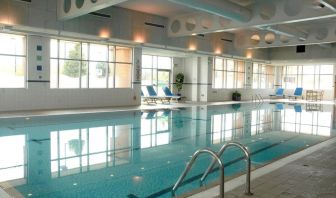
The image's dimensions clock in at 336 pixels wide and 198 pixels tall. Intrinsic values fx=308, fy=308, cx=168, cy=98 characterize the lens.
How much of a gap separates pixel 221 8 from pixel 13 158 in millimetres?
6694

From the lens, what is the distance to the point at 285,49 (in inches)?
859

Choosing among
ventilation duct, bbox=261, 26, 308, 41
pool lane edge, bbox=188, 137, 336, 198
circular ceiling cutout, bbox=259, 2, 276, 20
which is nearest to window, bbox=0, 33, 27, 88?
circular ceiling cutout, bbox=259, 2, 276, 20

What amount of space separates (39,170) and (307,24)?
14.1 metres

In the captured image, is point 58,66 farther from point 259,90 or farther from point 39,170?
point 259,90

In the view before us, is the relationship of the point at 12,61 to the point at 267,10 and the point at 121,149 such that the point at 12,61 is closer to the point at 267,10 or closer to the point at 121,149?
the point at 121,149

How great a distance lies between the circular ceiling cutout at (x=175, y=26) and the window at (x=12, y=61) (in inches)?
249

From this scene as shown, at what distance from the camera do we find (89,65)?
43.5 feet

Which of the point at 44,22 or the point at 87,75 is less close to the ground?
the point at 44,22

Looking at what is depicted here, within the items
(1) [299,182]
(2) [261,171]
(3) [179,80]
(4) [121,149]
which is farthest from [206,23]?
(1) [299,182]

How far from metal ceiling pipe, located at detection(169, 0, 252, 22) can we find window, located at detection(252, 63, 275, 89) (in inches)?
571

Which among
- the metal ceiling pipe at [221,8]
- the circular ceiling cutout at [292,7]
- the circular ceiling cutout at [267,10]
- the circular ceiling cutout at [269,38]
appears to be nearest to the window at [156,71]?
the circular ceiling cutout at [269,38]

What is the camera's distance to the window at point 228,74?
20531 millimetres

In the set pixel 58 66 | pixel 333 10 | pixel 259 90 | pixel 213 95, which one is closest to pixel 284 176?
pixel 333 10

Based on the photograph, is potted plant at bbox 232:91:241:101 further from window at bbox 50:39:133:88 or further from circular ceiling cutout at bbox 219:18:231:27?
circular ceiling cutout at bbox 219:18:231:27
